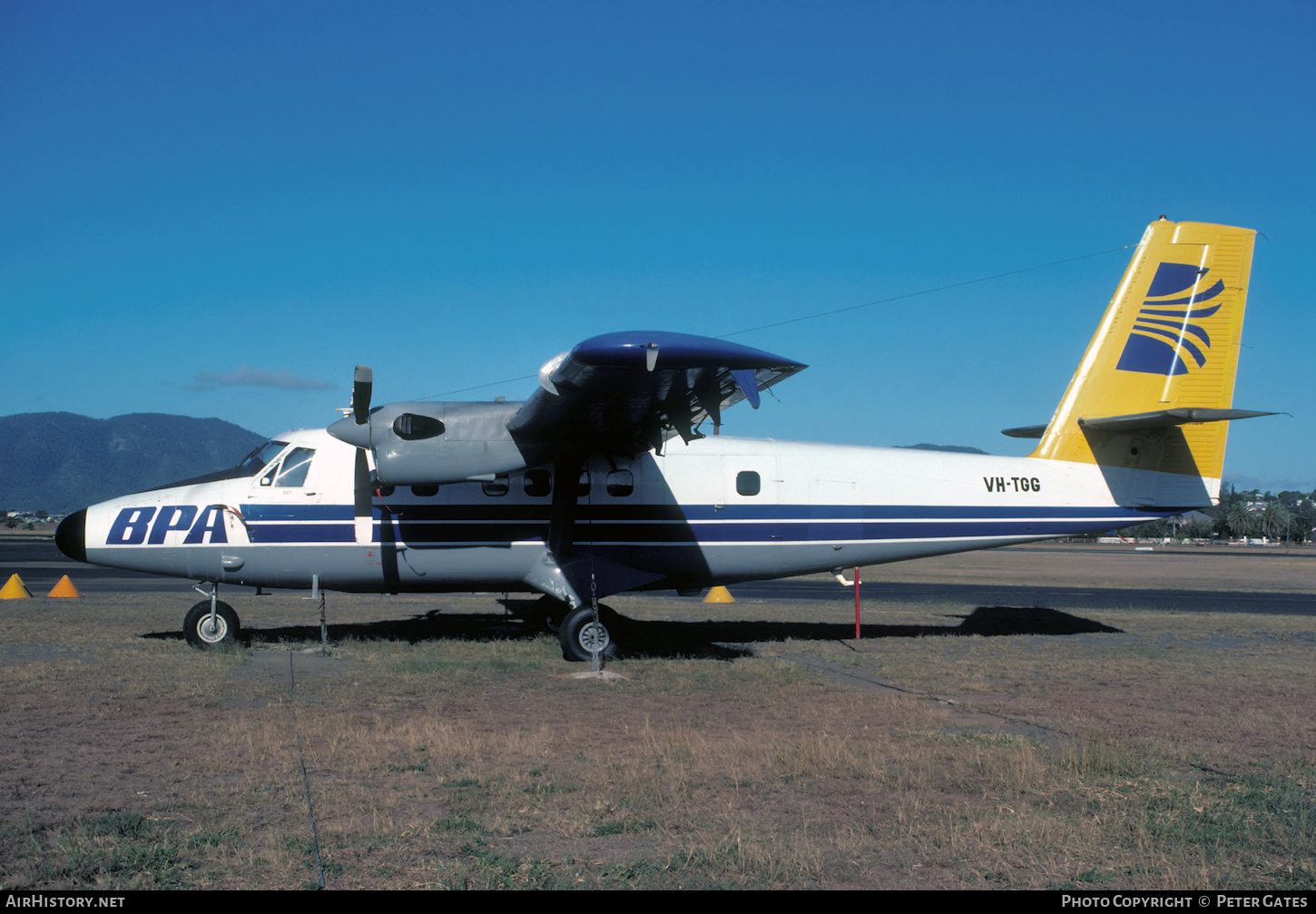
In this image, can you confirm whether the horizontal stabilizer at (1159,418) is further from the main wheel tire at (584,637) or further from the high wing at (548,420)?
the main wheel tire at (584,637)

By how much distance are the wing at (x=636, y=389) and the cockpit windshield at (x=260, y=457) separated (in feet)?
13.6

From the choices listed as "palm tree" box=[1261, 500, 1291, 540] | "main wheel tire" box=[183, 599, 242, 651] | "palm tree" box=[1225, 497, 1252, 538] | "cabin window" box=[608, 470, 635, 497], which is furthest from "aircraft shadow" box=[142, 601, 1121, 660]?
"palm tree" box=[1261, 500, 1291, 540]

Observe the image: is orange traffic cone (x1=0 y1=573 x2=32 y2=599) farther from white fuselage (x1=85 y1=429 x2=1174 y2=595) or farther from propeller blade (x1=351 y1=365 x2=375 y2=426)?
propeller blade (x1=351 y1=365 x2=375 y2=426)

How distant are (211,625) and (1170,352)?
14939 millimetres

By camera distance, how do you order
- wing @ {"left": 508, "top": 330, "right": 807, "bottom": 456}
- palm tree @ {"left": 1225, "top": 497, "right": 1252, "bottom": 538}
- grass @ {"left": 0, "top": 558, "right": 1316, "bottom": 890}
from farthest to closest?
palm tree @ {"left": 1225, "top": 497, "right": 1252, "bottom": 538}
wing @ {"left": 508, "top": 330, "right": 807, "bottom": 456}
grass @ {"left": 0, "top": 558, "right": 1316, "bottom": 890}

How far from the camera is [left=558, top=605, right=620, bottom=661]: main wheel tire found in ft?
40.6

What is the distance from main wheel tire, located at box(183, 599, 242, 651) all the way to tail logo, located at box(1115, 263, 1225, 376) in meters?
14.1

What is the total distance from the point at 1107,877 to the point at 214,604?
11915 mm

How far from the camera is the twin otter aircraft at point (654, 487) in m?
11.9

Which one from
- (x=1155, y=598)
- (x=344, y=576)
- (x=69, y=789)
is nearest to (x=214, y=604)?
(x=344, y=576)

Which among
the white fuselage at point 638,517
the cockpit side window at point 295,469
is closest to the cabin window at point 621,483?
the white fuselage at point 638,517

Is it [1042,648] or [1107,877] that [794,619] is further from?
[1107,877]

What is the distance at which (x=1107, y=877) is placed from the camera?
15.4ft

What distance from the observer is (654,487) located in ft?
45.7
